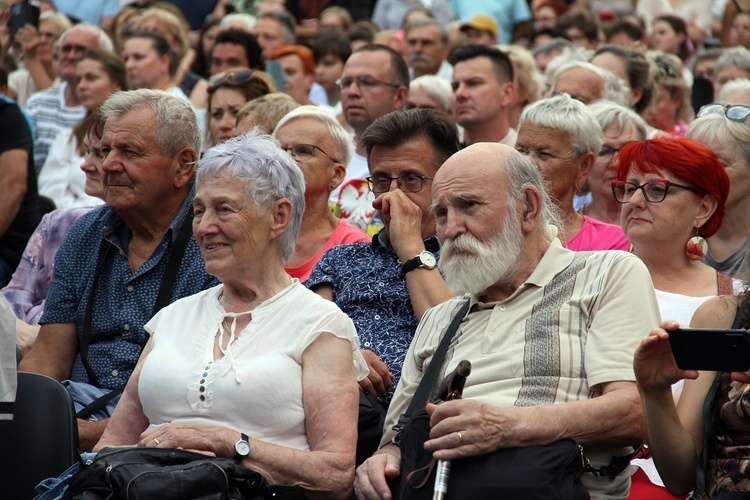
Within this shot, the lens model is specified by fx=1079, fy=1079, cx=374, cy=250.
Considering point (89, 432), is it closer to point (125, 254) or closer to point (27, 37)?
point (125, 254)

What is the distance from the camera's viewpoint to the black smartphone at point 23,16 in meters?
10.9

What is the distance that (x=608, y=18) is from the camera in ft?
43.1

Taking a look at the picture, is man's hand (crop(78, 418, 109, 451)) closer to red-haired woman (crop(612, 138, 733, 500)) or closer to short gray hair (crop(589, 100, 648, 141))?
red-haired woman (crop(612, 138, 733, 500))

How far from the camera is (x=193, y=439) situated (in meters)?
A: 3.51

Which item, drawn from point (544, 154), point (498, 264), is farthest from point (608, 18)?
point (498, 264)

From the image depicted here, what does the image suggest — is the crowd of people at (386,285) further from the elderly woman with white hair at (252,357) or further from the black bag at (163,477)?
the black bag at (163,477)

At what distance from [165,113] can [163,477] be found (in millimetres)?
2066

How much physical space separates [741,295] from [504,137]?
165 inches

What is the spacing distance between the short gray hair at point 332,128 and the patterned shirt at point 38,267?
1.16 m

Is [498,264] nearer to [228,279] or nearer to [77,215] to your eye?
[228,279]

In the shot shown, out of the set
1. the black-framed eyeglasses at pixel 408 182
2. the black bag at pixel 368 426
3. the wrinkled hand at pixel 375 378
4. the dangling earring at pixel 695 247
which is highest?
the black-framed eyeglasses at pixel 408 182

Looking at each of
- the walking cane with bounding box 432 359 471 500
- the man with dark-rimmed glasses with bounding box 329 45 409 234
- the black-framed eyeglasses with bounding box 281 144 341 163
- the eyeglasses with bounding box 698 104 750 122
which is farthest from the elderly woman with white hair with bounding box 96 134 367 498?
the man with dark-rimmed glasses with bounding box 329 45 409 234

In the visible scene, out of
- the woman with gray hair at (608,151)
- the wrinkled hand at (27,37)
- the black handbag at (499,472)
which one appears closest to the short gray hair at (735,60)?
the woman with gray hair at (608,151)

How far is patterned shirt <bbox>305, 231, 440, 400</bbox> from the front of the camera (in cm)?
436
